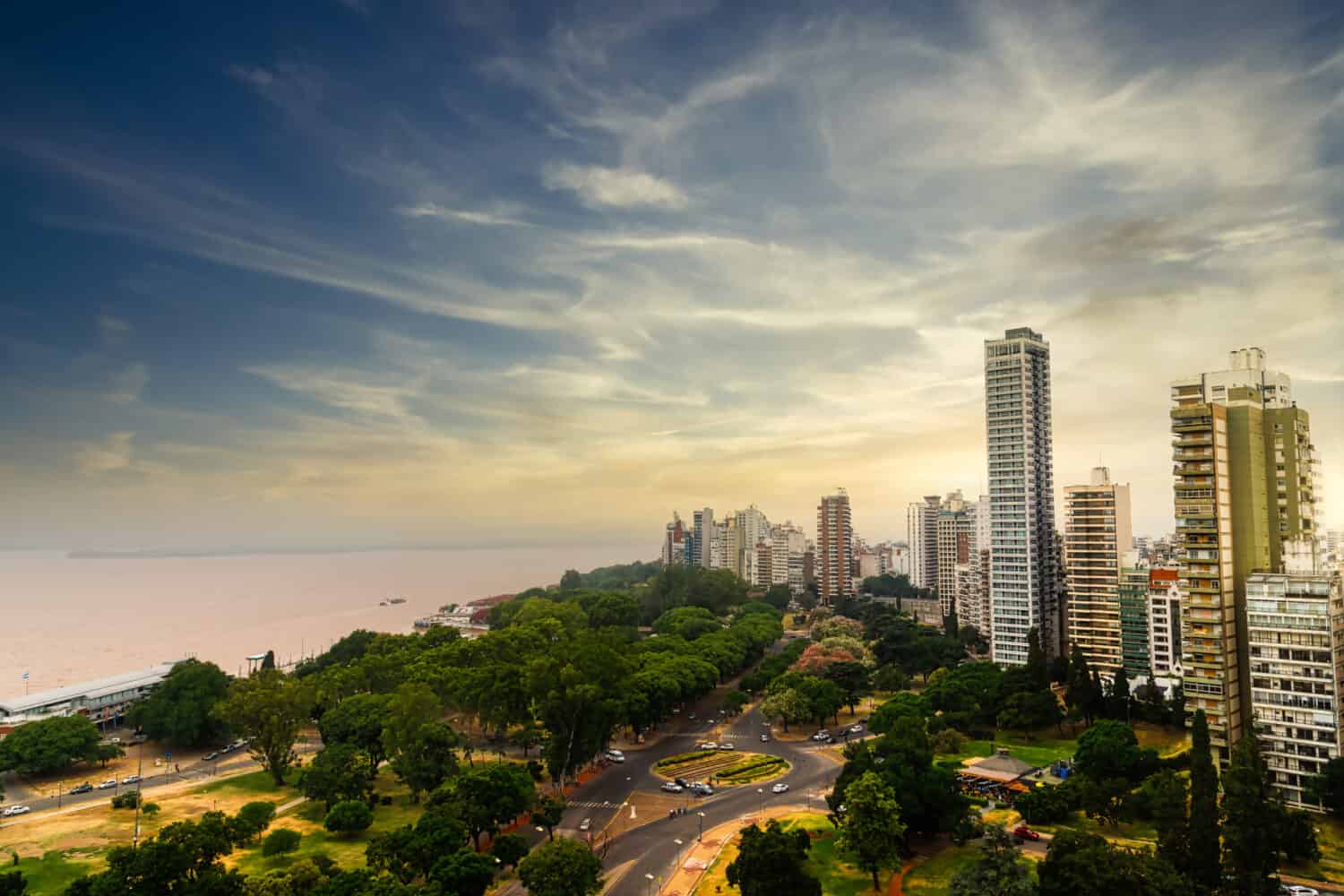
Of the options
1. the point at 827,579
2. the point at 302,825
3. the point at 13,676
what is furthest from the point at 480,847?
the point at 827,579

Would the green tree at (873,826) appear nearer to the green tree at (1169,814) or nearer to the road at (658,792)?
the road at (658,792)

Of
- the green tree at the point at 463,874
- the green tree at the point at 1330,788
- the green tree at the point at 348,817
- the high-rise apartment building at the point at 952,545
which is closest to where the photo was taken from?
the green tree at the point at 463,874

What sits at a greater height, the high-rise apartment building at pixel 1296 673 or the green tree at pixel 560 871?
the high-rise apartment building at pixel 1296 673

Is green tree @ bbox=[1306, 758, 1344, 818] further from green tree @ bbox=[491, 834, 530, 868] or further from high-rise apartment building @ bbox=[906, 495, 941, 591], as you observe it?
high-rise apartment building @ bbox=[906, 495, 941, 591]

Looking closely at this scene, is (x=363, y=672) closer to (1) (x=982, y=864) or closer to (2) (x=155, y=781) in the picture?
(2) (x=155, y=781)

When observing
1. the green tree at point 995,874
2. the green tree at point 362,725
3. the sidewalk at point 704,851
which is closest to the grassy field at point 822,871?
the sidewalk at point 704,851

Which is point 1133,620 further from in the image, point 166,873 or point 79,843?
point 79,843

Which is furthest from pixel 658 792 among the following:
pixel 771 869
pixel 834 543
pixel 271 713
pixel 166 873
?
pixel 834 543
